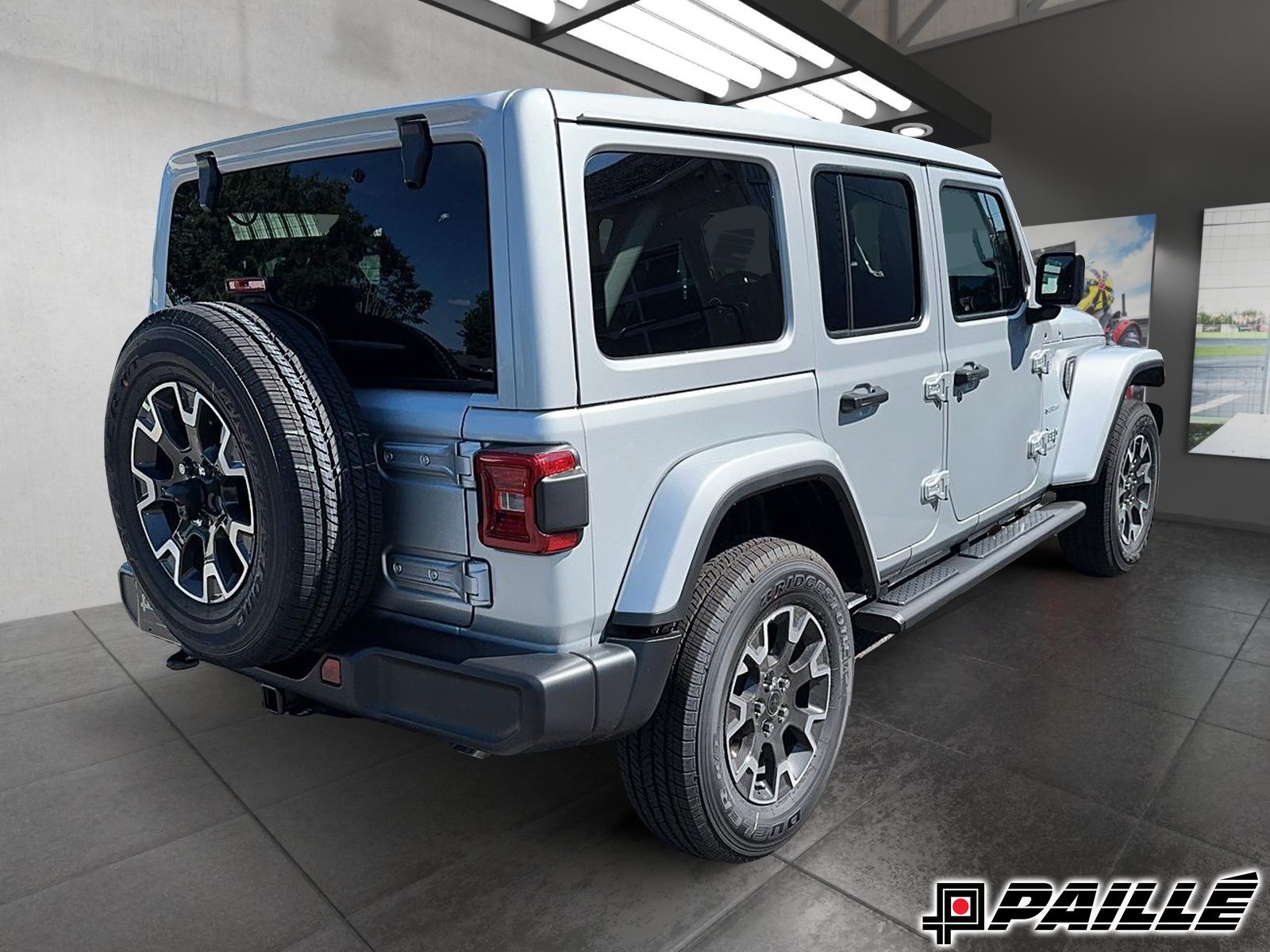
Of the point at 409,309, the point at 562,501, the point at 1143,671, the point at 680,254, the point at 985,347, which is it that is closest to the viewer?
the point at 562,501

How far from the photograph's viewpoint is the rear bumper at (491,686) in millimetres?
1807

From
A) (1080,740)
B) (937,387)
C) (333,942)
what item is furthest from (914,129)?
(333,942)

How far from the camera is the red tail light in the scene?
1.81 meters

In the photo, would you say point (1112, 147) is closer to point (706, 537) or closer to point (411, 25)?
point (411, 25)

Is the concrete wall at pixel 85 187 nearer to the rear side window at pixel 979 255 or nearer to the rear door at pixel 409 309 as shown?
the rear door at pixel 409 309

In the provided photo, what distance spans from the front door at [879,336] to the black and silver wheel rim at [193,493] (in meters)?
1.54

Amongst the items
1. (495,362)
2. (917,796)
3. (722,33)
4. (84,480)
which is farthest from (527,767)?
(722,33)

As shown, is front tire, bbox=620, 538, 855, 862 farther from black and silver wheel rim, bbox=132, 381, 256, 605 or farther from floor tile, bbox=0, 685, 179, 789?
floor tile, bbox=0, 685, 179, 789

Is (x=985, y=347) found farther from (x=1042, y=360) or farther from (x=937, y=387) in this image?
(x=1042, y=360)

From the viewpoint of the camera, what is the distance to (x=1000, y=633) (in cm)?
396

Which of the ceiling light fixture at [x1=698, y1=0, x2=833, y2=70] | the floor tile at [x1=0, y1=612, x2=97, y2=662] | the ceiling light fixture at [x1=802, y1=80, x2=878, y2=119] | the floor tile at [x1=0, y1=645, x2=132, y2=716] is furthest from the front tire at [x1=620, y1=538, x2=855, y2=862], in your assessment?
the ceiling light fixture at [x1=802, y1=80, x2=878, y2=119]

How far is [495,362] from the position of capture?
1880 mm

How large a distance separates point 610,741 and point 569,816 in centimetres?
35

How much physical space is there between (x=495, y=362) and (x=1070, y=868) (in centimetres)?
192
